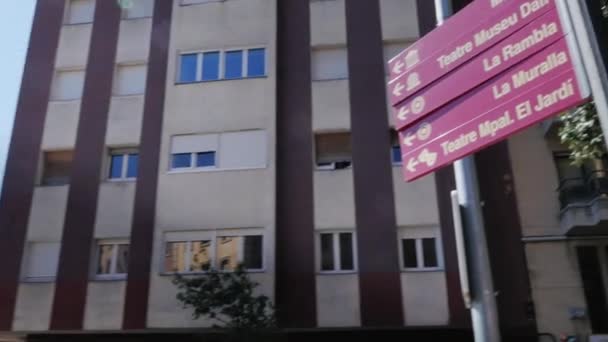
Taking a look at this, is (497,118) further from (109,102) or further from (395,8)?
(109,102)

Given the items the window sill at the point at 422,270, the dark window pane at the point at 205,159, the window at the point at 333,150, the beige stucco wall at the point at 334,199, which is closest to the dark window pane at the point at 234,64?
the dark window pane at the point at 205,159

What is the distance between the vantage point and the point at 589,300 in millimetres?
11711

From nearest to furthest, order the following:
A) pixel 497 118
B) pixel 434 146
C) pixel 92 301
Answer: pixel 497 118, pixel 434 146, pixel 92 301

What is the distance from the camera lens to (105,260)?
1303 cm

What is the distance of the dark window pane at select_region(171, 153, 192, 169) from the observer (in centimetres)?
1336

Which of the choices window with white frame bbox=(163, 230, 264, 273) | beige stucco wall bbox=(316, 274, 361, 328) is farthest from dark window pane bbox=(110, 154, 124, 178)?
beige stucco wall bbox=(316, 274, 361, 328)

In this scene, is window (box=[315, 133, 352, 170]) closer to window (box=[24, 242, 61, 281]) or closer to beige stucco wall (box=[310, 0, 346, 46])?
Result: beige stucco wall (box=[310, 0, 346, 46])

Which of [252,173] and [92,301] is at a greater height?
[252,173]

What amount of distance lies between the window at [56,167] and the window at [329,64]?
688 cm

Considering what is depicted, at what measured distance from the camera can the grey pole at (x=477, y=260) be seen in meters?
2.97

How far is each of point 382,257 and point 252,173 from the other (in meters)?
3.63

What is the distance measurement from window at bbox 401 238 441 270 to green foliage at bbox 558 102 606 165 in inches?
198

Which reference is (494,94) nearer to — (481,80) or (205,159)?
(481,80)

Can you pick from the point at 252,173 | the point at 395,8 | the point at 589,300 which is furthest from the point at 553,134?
the point at 252,173
